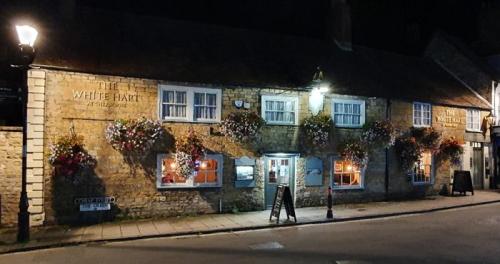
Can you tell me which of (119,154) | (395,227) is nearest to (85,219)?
(119,154)

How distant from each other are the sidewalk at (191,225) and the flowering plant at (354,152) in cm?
173

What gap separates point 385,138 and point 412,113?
106 inches

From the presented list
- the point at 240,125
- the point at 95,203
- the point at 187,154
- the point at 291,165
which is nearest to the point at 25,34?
the point at 95,203

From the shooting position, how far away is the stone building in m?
13.1

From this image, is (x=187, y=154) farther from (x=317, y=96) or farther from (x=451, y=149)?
(x=451, y=149)

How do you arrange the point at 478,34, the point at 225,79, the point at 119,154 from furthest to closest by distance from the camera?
the point at 478,34, the point at 225,79, the point at 119,154

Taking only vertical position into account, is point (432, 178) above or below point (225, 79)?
below

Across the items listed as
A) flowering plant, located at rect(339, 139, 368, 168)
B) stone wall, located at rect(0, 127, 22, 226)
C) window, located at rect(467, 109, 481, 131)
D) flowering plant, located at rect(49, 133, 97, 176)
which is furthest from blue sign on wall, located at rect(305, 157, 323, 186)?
window, located at rect(467, 109, 481, 131)

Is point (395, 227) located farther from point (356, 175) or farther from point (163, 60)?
point (163, 60)

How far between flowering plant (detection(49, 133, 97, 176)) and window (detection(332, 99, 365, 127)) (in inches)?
372

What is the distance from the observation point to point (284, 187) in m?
13.8

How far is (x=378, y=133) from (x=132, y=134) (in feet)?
31.8

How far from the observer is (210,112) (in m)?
15.1

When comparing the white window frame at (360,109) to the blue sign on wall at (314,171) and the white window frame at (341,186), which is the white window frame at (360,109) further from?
the blue sign on wall at (314,171)
